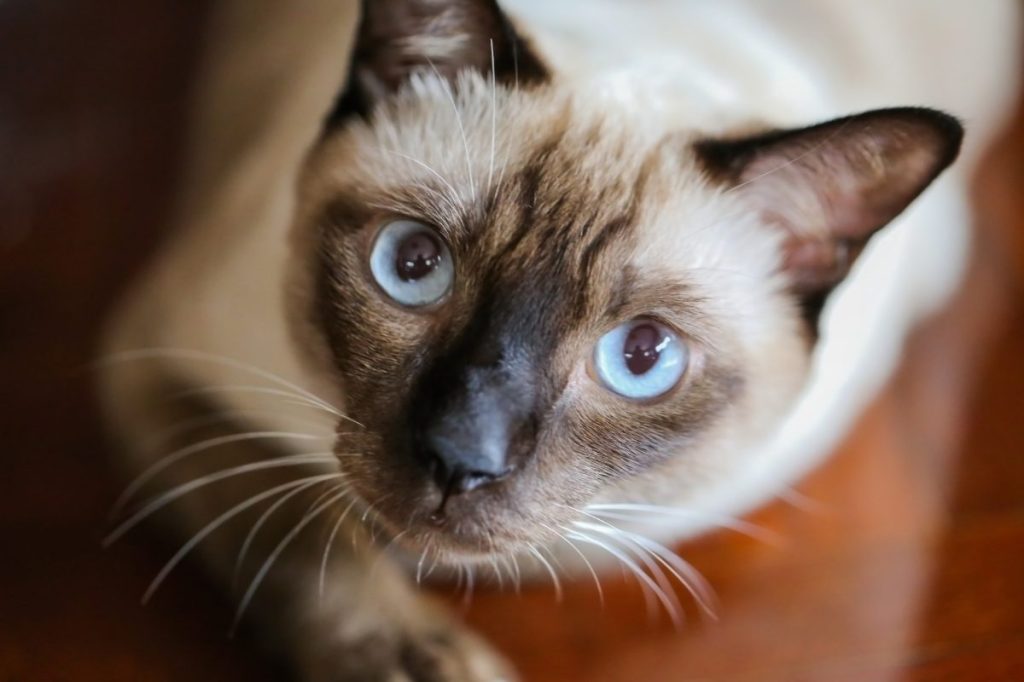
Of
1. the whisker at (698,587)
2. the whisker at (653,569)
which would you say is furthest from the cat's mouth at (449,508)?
the whisker at (698,587)

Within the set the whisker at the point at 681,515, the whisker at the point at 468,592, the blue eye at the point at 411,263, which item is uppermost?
the blue eye at the point at 411,263

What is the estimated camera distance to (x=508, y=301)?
0.90 meters

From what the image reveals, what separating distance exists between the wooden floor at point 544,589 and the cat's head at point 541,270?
1.24ft

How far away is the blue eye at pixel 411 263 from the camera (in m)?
0.96

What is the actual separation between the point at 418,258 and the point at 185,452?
43 centimetres

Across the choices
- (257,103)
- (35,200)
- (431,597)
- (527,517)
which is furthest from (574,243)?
(35,200)

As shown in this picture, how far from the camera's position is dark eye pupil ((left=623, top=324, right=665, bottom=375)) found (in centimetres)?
95

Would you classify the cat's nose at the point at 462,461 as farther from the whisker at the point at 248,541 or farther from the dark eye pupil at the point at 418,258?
the whisker at the point at 248,541

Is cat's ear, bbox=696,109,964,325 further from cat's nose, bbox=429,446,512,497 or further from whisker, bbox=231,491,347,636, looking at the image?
whisker, bbox=231,491,347,636

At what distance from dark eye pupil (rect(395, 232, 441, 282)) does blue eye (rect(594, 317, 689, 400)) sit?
18 centimetres

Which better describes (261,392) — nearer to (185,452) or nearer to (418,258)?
(185,452)

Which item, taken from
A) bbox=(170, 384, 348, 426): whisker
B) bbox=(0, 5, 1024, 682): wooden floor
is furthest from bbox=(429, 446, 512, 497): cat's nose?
bbox=(0, 5, 1024, 682): wooden floor

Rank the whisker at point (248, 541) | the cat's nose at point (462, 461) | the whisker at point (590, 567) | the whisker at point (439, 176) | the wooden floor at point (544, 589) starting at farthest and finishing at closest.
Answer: the wooden floor at point (544, 589) → the whisker at point (248, 541) → the whisker at point (590, 567) → the whisker at point (439, 176) → the cat's nose at point (462, 461)

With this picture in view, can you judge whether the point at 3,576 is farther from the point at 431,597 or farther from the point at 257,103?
the point at 257,103
